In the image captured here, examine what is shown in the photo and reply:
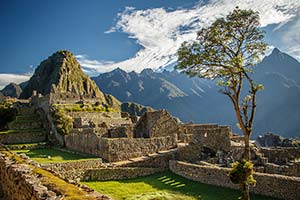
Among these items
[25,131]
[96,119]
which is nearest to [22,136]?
[25,131]

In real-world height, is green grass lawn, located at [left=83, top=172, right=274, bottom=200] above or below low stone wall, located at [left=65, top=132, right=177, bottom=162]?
below

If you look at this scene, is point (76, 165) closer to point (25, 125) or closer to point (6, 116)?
point (25, 125)

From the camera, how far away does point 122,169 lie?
2016cm

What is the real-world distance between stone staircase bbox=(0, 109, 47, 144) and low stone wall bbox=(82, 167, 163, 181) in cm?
2270

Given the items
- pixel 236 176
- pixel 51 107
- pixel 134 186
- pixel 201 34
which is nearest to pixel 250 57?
pixel 201 34

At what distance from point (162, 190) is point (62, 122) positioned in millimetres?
24309

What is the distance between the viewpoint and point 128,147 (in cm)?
2361

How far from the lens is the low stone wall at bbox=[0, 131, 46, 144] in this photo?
1491 inches

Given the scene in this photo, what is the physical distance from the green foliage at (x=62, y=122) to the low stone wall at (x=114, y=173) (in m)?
17.6

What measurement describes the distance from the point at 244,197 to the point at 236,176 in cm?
109

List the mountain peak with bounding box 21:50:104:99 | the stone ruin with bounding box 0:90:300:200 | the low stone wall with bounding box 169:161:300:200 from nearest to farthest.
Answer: the low stone wall with bounding box 169:161:300:200
the stone ruin with bounding box 0:90:300:200
the mountain peak with bounding box 21:50:104:99

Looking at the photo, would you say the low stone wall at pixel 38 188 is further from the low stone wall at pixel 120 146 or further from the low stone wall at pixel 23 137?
the low stone wall at pixel 23 137

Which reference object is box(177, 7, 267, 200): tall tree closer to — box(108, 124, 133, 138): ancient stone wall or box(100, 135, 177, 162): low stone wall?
box(100, 135, 177, 162): low stone wall

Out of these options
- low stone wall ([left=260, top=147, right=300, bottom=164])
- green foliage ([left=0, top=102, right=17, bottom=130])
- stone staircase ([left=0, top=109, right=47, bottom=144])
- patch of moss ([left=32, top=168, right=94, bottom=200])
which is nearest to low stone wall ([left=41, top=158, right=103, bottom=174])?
patch of moss ([left=32, top=168, right=94, bottom=200])
